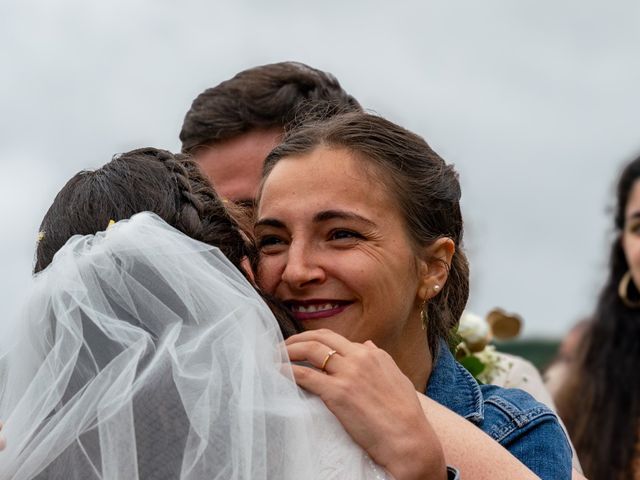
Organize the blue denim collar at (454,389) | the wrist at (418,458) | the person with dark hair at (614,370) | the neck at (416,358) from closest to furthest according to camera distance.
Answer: the wrist at (418,458)
the blue denim collar at (454,389)
the neck at (416,358)
the person with dark hair at (614,370)

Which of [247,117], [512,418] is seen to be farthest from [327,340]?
[247,117]

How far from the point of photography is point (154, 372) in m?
3.13

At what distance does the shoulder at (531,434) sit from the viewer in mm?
4113

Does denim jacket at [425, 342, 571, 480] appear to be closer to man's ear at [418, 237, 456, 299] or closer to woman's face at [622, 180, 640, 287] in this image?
man's ear at [418, 237, 456, 299]

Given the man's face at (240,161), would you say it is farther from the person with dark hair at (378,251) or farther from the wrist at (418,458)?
the wrist at (418,458)

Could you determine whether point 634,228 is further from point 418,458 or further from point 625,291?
point 418,458

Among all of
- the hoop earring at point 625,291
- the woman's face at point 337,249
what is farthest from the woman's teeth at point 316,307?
the hoop earring at point 625,291

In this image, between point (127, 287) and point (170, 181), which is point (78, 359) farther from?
point (170, 181)

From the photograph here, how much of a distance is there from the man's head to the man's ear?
1.44 meters

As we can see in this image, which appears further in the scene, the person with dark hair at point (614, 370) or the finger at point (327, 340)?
the person with dark hair at point (614, 370)

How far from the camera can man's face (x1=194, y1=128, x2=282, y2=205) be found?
5.76 meters

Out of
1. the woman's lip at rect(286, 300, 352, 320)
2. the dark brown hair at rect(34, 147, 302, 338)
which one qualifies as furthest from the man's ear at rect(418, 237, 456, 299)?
the dark brown hair at rect(34, 147, 302, 338)

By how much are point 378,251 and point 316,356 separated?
827 millimetres

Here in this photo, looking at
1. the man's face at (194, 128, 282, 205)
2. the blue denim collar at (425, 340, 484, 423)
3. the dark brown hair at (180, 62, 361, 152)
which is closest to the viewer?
the blue denim collar at (425, 340, 484, 423)
